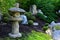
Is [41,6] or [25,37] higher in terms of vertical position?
[41,6]

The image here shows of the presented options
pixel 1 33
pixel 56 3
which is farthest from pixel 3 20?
pixel 56 3

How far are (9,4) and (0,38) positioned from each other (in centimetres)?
160

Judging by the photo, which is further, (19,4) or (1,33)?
(19,4)

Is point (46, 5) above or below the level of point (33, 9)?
above

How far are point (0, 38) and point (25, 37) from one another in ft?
3.75

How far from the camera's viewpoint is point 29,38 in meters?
8.98

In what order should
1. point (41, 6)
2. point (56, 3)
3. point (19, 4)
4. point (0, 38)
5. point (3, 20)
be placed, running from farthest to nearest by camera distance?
point (56, 3) < point (41, 6) < point (19, 4) < point (3, 20) < point (0, 38)

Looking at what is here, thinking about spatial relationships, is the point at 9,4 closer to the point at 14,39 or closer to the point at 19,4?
the point at 14,39

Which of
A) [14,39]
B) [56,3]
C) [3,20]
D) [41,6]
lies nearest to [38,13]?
[41,6]

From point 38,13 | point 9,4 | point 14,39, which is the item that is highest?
point 38,13

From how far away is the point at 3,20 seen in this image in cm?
1177

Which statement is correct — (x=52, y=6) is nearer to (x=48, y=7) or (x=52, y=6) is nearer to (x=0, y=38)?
(x=48, y=7)

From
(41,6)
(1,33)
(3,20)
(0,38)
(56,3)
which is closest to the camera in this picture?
(0,38)

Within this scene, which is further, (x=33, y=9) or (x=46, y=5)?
(x=46, y=5)
